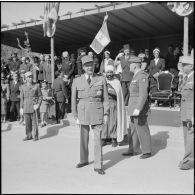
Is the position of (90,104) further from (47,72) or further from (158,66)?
(47,72)

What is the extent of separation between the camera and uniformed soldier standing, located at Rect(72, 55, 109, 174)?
194 inches

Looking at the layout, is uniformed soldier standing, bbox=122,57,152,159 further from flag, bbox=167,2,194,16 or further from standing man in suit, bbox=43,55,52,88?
standing man in suit, bbox=43,55,52,88

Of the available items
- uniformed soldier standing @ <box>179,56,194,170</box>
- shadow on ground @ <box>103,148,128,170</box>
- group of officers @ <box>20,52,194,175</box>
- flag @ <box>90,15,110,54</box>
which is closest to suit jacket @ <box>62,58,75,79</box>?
flag @ <box>90,15,110,54</box>

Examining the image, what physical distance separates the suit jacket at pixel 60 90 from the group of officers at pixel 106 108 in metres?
4.01

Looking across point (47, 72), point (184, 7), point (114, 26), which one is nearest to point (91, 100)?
point (184, 7)

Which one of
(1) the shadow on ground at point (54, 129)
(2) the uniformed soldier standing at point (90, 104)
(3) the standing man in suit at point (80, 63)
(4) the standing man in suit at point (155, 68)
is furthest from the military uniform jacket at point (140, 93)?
(3) the standing man in suit at point (80, 63)

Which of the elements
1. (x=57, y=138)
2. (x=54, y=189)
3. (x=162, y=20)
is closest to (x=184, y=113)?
(x=54, y=189)

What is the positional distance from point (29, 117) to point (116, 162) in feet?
10.1

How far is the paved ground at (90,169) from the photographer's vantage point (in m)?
4.05

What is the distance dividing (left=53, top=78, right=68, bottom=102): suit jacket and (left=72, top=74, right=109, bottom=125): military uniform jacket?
177 inches

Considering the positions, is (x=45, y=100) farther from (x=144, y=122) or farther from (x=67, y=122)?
(x=144, y=122)

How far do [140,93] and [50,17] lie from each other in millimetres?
6155

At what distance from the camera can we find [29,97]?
301 inches

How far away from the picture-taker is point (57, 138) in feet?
25.0
